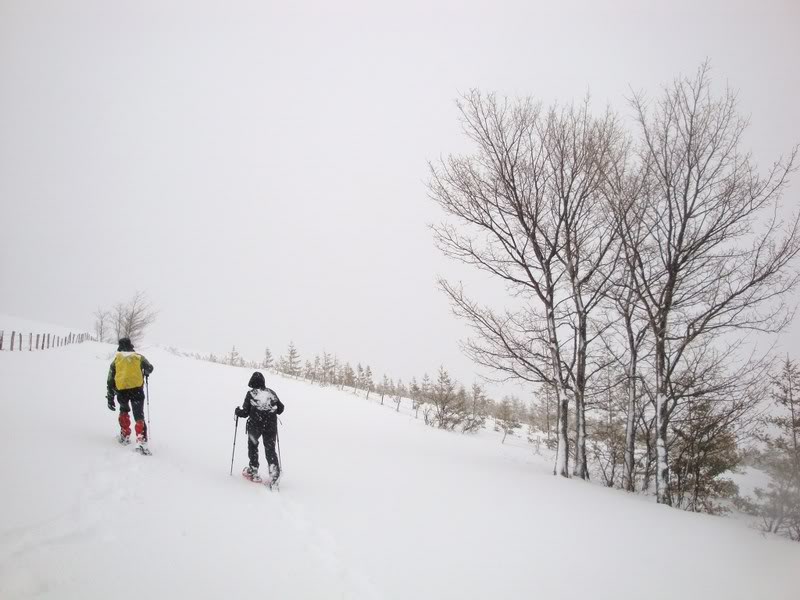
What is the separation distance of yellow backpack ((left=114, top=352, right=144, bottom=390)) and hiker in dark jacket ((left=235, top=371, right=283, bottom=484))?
1.93 metres

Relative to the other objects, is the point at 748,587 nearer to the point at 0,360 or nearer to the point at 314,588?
the point at 314,588

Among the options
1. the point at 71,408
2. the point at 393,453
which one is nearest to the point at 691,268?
the point at 393,453

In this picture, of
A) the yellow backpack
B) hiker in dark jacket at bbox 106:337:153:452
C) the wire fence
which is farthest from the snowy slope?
the wire fence

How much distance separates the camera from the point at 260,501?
4.88 meters

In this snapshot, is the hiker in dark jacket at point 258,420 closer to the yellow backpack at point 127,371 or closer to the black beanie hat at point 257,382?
the black beanie hat at point 257,382

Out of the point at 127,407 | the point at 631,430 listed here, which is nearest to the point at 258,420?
the point at 127,407

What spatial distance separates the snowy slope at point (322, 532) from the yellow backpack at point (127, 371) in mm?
956

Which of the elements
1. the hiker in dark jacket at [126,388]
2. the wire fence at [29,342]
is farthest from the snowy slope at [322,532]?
the wire fence at [29,342]

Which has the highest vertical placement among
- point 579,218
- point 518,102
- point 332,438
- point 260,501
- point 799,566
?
point 518,102

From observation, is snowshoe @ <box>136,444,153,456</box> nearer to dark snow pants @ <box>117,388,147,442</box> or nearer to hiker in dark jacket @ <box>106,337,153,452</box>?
hiker in dark jacket @ <box>106,337,153,452</box>

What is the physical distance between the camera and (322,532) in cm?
415

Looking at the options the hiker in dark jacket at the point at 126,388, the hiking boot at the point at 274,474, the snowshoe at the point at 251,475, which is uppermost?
the hiker in dark jacket at the point at 126,388

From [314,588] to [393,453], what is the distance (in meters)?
5.98

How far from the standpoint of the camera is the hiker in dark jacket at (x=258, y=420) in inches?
227
